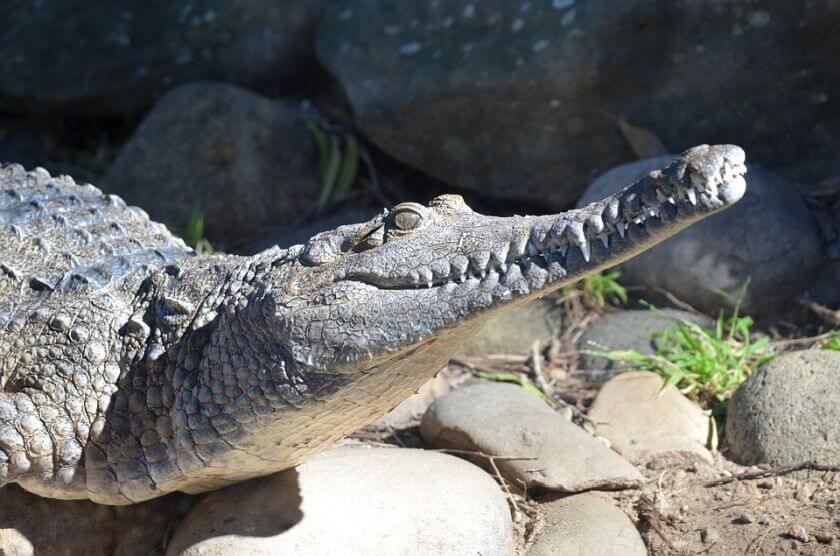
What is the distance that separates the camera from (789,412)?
323 cm

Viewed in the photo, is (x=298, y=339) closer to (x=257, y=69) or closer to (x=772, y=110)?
(x=772, y=110)

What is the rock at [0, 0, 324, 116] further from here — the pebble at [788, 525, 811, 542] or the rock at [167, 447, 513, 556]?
the pebble at [788, 525, 811, 542]

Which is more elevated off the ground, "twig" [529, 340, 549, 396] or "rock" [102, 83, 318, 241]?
"rock" [102, 83, 318, 241]

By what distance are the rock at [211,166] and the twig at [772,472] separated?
11.2 ft

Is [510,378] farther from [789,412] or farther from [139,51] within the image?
[139,51]

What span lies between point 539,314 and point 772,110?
175cm

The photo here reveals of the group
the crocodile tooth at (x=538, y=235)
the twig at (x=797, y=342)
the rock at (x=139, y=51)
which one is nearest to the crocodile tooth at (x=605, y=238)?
the crocodile tooth at (x=538, y=235)

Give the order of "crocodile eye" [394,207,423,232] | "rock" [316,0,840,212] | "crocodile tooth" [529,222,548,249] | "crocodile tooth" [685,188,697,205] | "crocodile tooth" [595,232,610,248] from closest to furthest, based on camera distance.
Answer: "crocodile tooth" [685,188,697,205] → "crocodile tooth" [595,232,610,248] → "crocodile tooth" [529,222,548,249] → "crocodile eye" [394,207,423,232] → "rock" [316,0,840,212]

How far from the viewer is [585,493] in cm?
307

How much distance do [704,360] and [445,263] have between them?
1792 millimetres

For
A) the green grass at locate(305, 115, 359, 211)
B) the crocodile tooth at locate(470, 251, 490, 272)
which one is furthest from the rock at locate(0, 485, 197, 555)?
the green grass at locate(305, 115, 359, 211)

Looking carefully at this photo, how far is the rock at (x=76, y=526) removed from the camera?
2.78 meters

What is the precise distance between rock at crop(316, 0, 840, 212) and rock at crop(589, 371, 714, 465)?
1892mm

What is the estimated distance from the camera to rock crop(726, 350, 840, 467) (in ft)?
10.3
